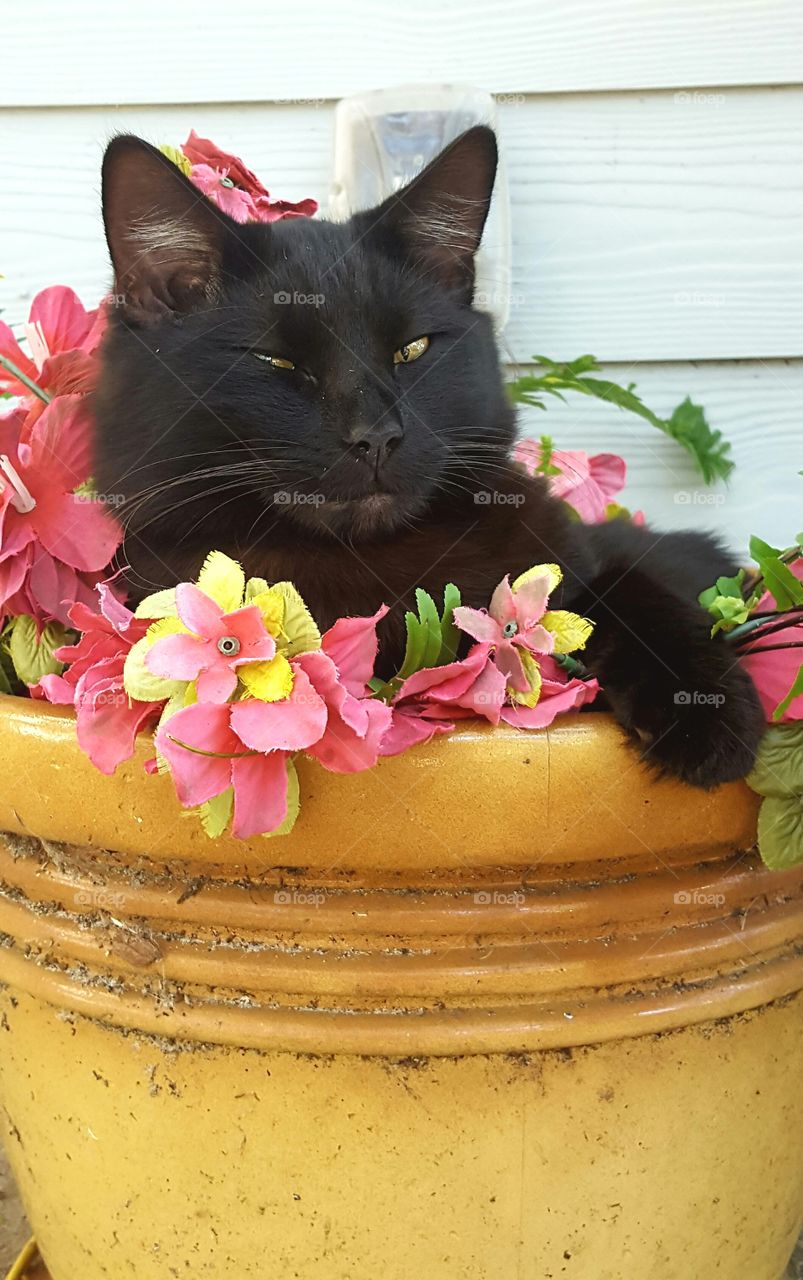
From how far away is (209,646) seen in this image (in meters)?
0.54

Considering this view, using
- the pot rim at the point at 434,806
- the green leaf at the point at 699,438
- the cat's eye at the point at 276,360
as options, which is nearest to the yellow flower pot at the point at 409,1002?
the pot rim at the point at 434,806

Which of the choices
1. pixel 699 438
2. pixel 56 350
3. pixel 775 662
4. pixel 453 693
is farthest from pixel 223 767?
pixel 699 438

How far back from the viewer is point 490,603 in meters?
0.69

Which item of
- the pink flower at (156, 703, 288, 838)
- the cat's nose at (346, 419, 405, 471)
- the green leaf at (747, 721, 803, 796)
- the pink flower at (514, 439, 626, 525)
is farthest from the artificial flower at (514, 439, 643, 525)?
the pink flower at (156, 703, 288, 838)

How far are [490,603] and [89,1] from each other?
992mm

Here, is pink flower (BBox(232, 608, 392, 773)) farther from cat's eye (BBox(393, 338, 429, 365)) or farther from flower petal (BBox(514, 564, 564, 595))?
cat's eye (BBox(393, 338, 429, 365))

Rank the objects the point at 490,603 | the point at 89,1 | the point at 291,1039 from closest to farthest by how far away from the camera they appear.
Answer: the point at 291,1039
the point at 490,603
the point at 89,1

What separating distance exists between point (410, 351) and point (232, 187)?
0.91ft

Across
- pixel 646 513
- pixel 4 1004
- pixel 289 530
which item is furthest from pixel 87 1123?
pixel 646 513

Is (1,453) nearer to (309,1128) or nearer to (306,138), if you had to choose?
(309,1128)

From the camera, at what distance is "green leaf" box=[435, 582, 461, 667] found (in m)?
0.63

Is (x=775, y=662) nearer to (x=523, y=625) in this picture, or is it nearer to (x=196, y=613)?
(x=523, y=625)

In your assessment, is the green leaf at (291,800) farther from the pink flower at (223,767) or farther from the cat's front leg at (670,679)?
the cat's front leg at (670,679)

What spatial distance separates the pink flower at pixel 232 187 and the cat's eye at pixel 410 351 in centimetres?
19
